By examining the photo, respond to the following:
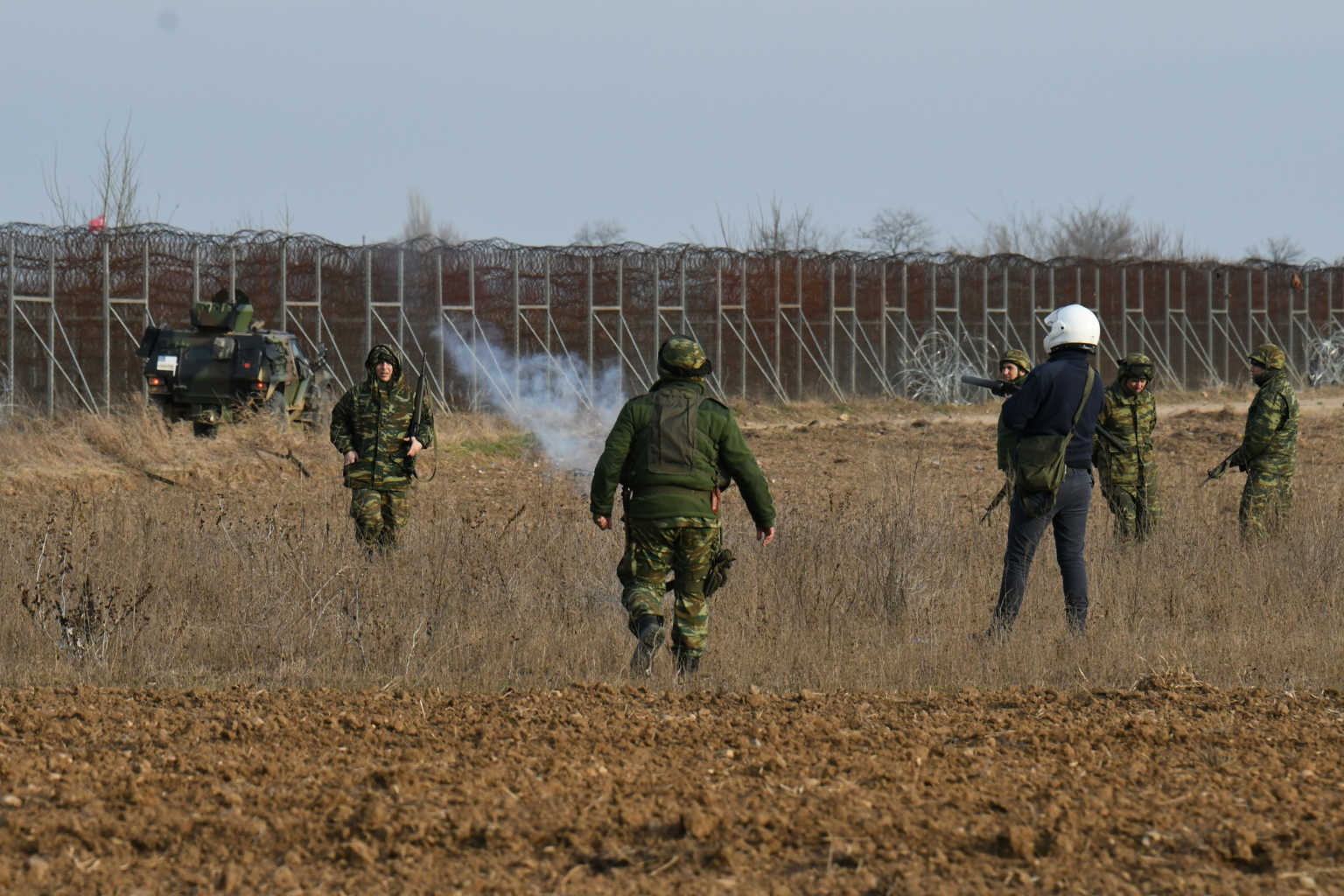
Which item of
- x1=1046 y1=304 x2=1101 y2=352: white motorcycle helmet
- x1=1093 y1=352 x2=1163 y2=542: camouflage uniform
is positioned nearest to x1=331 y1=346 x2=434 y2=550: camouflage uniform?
x1=1046 y1=304 x2=1101 y2=352: white motorcycle helmet

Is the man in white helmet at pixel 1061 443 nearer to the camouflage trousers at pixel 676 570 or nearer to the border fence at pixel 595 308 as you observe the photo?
the camouflage trousers at pixel 676 570

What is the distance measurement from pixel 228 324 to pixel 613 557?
30.9ft

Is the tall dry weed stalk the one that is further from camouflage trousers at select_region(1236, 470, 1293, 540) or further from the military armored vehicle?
the military armored vehicle

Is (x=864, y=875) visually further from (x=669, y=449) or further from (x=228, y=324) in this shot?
(x=228, y=324)

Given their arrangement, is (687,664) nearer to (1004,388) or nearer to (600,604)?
(600,604)

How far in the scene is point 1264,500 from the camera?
9.84 m

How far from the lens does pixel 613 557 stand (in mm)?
8430

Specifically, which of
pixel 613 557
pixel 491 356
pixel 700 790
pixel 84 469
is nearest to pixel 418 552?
pixel 613 557

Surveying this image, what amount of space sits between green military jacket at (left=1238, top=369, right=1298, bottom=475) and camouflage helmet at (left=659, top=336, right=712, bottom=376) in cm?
495

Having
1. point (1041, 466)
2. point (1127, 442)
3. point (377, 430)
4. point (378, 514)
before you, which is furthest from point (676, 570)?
point (1127, 442)

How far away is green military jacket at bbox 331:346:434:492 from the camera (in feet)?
29.6

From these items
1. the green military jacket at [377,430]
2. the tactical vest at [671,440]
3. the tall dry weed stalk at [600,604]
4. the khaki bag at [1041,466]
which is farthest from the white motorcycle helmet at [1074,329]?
the green military jacket at [377,430]

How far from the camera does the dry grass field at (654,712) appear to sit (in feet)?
12.0

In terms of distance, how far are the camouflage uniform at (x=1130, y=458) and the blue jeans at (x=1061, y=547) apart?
7.48ft
